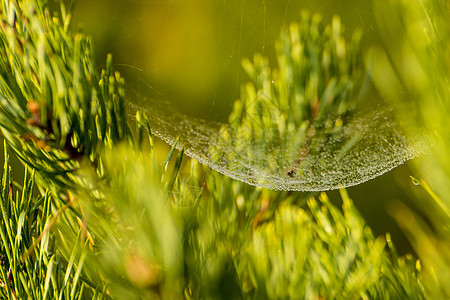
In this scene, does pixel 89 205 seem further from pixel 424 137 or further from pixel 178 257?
pixel 424 137

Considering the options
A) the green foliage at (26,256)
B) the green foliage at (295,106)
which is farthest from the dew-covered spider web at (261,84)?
the green foliage at (26,256)

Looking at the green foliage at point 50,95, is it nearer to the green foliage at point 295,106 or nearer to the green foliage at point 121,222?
the green foliage at point 121,222

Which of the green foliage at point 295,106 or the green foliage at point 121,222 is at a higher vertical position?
the green foliage at point 295,106

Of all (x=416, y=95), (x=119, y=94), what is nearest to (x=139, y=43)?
(x=119, y=94)

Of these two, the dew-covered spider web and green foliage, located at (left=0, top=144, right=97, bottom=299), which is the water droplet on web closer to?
the dew-covered spider web

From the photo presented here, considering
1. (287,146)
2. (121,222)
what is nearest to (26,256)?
(121,222)

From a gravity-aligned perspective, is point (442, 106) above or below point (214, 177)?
above
